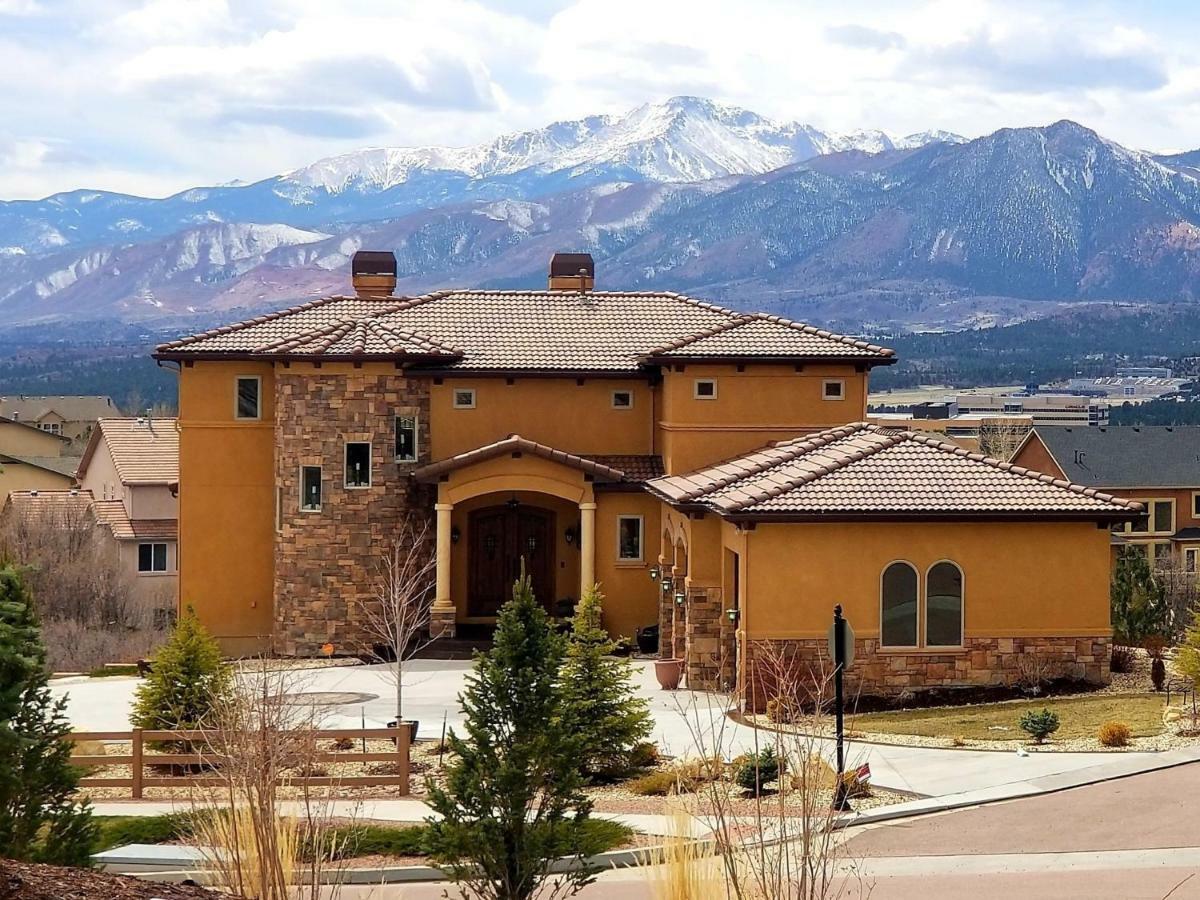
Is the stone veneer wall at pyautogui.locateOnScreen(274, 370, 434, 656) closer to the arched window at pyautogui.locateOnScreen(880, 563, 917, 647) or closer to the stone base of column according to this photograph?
the stone base of column

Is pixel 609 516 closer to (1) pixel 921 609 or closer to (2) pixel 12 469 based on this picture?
(1) pixel 921 609

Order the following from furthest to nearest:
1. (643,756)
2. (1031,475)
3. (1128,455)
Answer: (1128,455) → (1031,475) → (643,756)

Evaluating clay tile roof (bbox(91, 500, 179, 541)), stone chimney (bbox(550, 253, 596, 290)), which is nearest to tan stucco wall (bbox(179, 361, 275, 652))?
stone chimney (bbox(550, 253, 596, 290))

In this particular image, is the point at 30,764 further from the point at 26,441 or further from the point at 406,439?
the point at 26,441

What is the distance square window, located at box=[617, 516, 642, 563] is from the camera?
36688mm

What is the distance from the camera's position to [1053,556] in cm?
2758

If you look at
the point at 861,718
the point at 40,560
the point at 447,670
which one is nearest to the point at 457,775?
the point at 861,718

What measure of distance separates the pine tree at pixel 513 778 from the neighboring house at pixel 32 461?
50.5m

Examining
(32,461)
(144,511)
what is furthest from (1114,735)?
(32,461)

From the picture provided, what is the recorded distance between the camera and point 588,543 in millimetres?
36031

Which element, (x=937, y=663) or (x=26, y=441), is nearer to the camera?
(x=937, y=663)

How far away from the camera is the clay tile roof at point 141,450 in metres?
59.0

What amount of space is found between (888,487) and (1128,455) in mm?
54488

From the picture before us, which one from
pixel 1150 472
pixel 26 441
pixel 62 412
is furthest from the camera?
pixel 62 412
